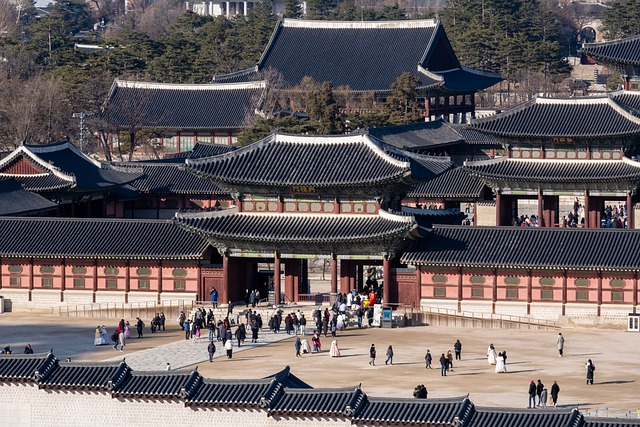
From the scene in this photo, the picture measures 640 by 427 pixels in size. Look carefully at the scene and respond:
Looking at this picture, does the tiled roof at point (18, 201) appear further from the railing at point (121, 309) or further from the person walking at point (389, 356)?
the person walking at point (389, 356)

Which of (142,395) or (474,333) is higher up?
(142,395)

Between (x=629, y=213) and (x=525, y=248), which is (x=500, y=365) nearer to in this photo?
(x=525, y=248)

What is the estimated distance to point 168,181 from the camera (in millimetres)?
101438

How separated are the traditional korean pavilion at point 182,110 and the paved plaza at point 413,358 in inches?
1910

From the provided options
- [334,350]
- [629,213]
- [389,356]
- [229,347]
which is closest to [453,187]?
[629,213]

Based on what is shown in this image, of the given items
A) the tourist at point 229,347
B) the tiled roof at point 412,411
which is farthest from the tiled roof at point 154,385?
the tourist at point 229,347

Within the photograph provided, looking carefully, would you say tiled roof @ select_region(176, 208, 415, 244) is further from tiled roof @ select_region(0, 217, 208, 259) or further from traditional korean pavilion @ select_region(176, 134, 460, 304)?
tiled roof @ select_region(0, 217, 208, 259)

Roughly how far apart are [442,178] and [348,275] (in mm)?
21721

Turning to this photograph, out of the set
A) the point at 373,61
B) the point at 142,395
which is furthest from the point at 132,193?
the point at 142,395

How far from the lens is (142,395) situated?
48.6 metres

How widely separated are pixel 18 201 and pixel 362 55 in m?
52.2

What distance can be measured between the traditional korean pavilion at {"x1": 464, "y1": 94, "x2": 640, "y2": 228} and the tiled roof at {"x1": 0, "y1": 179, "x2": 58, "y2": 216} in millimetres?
22271

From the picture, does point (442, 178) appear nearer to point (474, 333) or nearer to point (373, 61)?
point (474, 333)

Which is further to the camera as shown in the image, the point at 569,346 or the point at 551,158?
the point at 551,158
